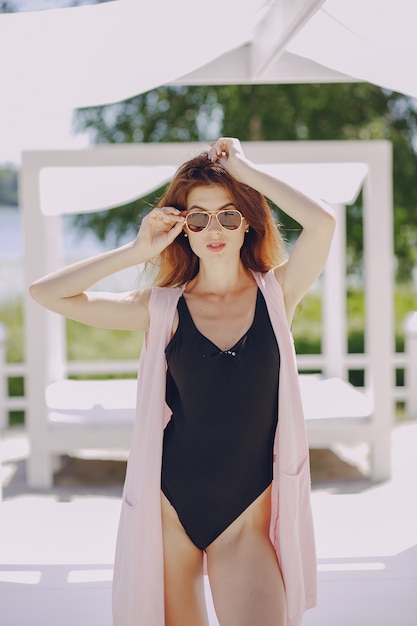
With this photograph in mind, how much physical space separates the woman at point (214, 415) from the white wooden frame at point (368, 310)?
12.0ft

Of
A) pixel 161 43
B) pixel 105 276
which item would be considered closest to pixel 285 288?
pixel 105 276

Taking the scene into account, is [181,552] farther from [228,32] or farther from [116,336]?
[116,336]

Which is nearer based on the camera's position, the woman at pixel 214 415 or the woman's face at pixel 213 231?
the woman at pixel 214 415

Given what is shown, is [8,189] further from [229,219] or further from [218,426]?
[218,426]

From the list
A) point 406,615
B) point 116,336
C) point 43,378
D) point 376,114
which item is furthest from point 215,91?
point 406,615

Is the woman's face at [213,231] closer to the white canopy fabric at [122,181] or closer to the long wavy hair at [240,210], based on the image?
the long wavy hair at [240,210]

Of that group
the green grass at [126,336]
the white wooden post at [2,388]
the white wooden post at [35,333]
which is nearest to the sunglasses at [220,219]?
the white wooden post at [35,333]

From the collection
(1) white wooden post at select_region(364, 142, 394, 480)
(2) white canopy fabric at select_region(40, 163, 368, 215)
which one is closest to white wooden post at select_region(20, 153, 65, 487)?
(2) white canopy fabric at select_region(40, 163, 368, 215)

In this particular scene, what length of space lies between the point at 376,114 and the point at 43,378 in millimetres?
11185

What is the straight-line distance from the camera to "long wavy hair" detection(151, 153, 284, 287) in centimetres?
279

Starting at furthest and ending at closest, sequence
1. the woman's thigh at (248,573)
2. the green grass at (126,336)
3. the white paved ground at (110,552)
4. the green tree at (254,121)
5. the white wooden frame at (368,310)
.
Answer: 1. the green grass at (126,336)
2. the green tree at (254,121)
3. the white wooden frame at (368,310)
4. the white paved ground at (110,552)
5. the woman's thigh at (248,573)

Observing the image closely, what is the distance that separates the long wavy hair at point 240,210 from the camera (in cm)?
279

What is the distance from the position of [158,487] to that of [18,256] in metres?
15.5

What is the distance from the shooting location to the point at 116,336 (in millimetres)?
16016
